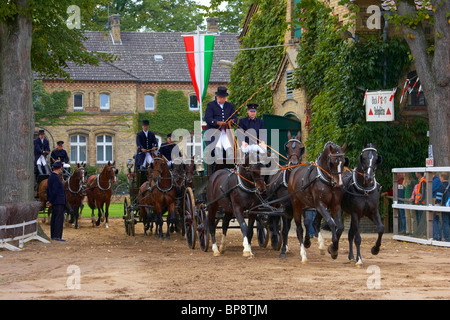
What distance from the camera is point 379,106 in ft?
69.3

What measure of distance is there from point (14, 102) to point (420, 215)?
32.9 ft

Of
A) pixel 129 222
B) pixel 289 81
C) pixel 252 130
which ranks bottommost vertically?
pixel 129 222

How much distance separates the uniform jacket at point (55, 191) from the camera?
18938mm

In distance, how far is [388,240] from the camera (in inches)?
755

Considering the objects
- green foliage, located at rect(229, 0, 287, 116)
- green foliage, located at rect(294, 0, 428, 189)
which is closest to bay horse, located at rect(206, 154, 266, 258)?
green foliage, located at rect(294, 0, 428, 189)

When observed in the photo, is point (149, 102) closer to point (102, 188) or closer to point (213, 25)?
point (213, 25)

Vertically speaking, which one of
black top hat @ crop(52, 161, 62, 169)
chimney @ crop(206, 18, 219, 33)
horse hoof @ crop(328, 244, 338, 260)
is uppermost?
chimney @ crop(206, 18, 219, 33)

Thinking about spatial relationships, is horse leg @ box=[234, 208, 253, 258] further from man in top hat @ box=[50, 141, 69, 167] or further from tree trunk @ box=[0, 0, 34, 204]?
man in top hat @ box=[50, 141, 69, 167]

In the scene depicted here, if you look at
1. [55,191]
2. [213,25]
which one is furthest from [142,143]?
[213,25]

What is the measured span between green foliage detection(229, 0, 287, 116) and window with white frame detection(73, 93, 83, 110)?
20.8 meters

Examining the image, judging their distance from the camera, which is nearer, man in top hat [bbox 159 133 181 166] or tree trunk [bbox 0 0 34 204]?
tree trunk [bbox 0 0 34 204]

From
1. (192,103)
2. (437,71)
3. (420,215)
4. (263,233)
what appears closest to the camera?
(263,233)

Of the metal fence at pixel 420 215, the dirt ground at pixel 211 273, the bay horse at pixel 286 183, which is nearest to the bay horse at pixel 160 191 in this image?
the dirt ground at pixel 211 273

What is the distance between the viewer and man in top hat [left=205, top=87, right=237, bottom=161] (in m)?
15.3
